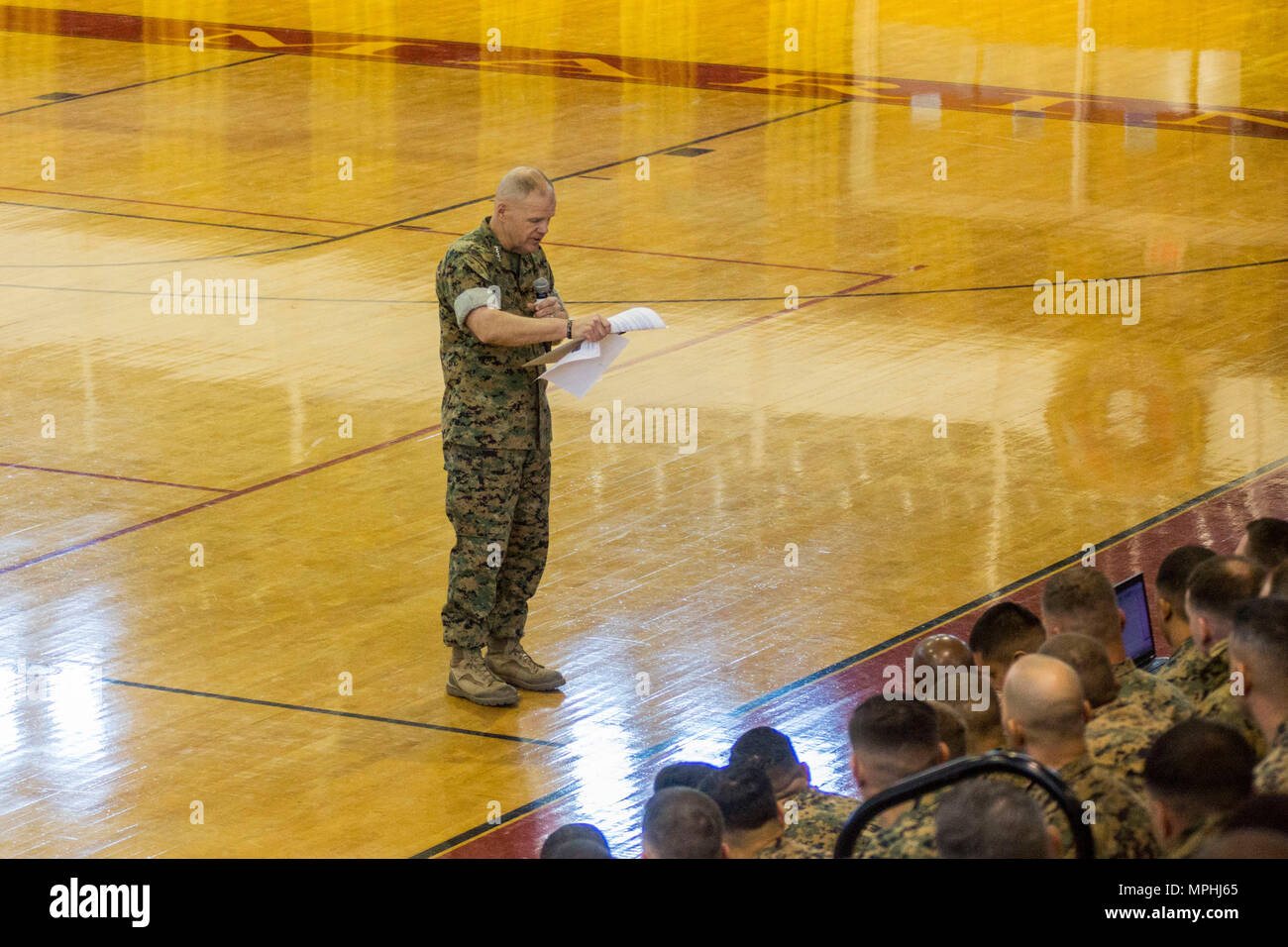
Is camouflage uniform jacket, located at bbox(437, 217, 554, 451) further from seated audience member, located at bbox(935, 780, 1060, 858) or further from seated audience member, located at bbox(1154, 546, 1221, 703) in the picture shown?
seated audience member, located at bbox(935, 780, 1060, 858)

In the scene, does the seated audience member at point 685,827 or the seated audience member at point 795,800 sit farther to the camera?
the seated audience member at point 795,800

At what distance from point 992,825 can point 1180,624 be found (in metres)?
2.49

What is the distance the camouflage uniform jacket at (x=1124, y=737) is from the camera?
15.1 feet

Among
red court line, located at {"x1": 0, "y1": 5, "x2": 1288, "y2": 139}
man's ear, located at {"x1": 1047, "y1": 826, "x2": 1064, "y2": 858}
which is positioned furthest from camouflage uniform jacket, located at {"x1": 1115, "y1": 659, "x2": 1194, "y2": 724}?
red court line, located at {"x1": 0, "y1": 5, "x2": 1288, "y2": 139}

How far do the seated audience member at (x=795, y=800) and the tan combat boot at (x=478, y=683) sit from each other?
2.16 m

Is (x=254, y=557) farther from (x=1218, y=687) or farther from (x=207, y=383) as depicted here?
(x=1218, y=687)

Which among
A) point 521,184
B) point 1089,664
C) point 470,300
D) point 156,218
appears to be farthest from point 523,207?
point 156,218

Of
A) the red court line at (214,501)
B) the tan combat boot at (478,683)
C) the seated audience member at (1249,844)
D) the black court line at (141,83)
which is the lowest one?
the tan combat boot at (478,683)

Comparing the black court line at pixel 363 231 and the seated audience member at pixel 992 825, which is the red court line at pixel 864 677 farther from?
→ the black court line at pixel 363 231

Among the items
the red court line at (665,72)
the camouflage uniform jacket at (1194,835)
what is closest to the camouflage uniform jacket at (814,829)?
the camouflage uniform jacket at (1194,835)

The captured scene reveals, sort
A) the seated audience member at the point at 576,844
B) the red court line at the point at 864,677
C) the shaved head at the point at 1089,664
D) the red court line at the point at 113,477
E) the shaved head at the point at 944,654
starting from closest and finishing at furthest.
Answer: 1. the seated audience member at the point at 576,844
2. the shaved head at the point at 1089,664
3. the shaved head at the point at 944,654
4. the red court line at the point at 864,677
5. the red court line at the point at 113,477

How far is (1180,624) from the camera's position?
5848 millimetres

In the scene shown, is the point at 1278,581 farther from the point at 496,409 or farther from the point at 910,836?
the point at 496,409

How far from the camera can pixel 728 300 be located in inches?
492
